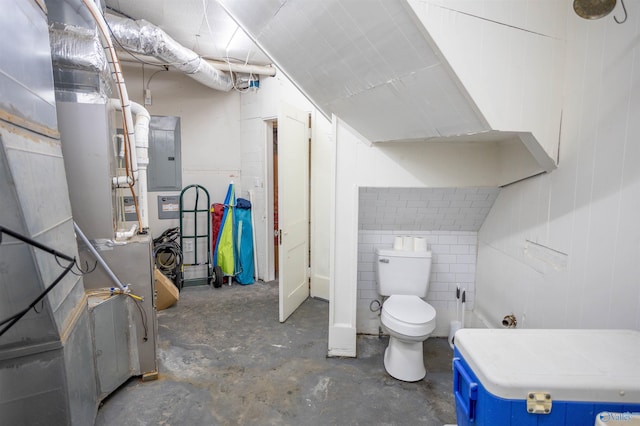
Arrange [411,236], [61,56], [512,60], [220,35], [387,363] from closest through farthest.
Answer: [512,60], [61,56], [387,363], [411,236], [220,35]

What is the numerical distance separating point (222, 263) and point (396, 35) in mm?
3349

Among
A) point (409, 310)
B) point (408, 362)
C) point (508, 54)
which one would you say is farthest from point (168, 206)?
point (508, 54)

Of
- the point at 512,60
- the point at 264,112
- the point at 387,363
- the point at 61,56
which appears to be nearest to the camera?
the point at 512,60

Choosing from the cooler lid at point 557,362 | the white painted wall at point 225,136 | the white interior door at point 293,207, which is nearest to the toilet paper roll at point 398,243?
the white interior door at point 293,207

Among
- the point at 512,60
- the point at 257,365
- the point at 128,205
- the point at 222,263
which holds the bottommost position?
the point at 257,365

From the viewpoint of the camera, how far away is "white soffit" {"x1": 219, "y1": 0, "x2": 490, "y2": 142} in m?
1.38

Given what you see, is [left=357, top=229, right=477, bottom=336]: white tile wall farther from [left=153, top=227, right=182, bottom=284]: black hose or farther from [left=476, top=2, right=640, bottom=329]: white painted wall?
[left=153, top=227, right=182, bottom=284]: black hose

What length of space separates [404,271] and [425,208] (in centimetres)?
50

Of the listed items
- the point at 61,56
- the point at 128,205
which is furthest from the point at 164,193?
the point at 61,56

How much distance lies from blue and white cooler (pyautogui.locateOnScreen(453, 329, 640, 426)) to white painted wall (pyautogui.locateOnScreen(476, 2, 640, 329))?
367mm

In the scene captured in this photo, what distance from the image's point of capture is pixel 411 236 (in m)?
2.73

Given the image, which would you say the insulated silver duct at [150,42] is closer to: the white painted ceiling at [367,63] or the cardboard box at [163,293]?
the white painted ceiling at [367,63]

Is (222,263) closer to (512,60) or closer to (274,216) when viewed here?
(274,216)

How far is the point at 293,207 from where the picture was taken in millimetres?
3238
